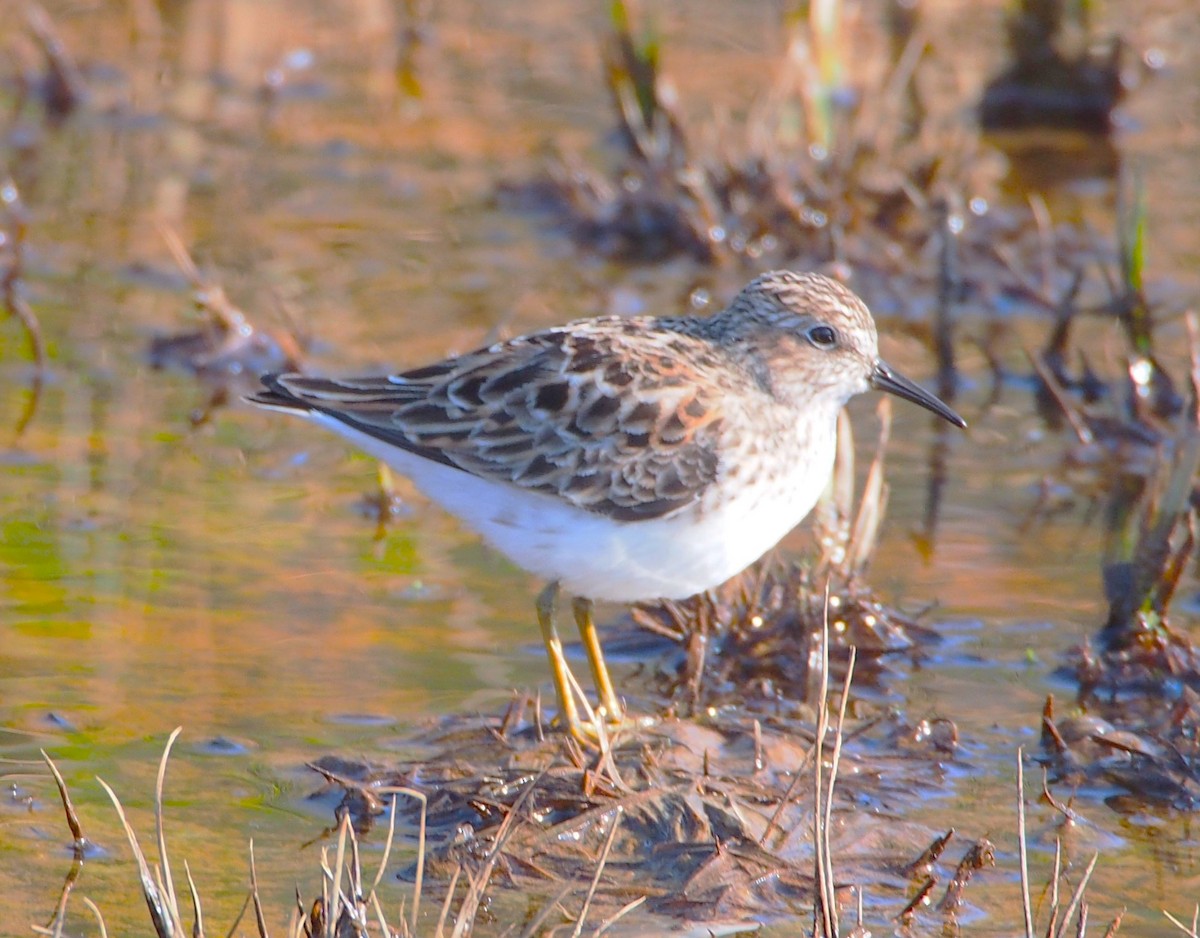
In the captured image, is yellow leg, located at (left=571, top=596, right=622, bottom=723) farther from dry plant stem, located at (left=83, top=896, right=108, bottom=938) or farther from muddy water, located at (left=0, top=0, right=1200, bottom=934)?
dry plant stem, located at (left=83, top=896, right=108, bottom=938)

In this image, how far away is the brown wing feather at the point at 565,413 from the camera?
17.9 feet

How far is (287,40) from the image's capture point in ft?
41.8

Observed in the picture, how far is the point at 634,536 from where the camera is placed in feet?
17.6

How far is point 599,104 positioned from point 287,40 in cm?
234

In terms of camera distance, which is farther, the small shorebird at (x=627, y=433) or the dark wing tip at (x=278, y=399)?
the dark wing tip at (x=278, y=399)

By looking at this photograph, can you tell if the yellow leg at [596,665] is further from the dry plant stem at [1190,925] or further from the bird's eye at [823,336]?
the dry plant stem at [1190,925]

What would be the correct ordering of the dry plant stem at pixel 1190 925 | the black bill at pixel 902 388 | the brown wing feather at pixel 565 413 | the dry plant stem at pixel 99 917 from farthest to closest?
the black bill at pixel 902 388 → the brown wing feather at pixel 565 413 → the dry plant stem at pixel 1190 925 → the dry plant stem at pixel 99 917

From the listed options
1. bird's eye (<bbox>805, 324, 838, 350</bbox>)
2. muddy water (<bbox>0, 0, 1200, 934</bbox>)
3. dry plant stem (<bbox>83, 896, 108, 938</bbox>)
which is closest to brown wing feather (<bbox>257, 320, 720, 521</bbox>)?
bird's eye (<bbox>805, 324, 838, 350</bbox>)

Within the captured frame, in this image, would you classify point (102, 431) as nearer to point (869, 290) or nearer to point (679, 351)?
point (679, 351)

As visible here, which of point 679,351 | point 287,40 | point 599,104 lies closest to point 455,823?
point 679,351

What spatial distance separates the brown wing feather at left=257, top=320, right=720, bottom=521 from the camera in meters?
5.46

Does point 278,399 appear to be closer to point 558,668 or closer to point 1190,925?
point 558,668

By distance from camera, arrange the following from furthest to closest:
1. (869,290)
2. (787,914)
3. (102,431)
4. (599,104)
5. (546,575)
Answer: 1. (599,104)
2. (869,290)
3. (102,431)
4. (546,575)
5. (787,914)

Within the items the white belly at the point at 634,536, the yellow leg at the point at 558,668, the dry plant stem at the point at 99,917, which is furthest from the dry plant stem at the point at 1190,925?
the dry plant stem at the point at 99,917
